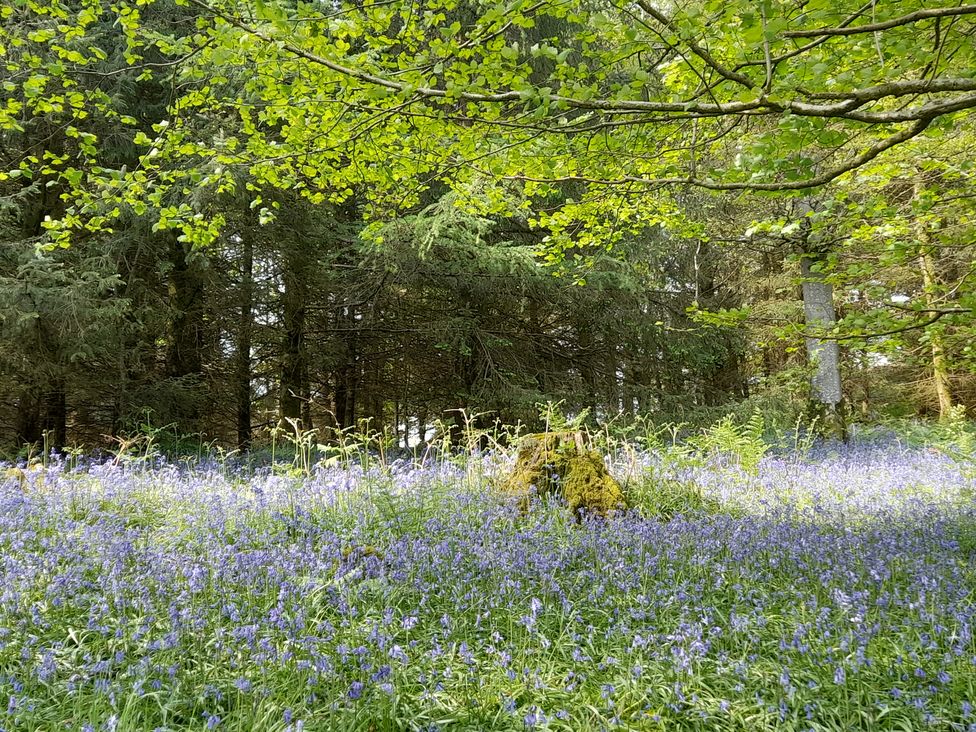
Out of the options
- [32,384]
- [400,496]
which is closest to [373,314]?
[32,384]

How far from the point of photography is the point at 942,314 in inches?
172

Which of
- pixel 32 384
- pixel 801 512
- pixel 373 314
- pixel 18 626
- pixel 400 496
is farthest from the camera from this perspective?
pixel 373 314

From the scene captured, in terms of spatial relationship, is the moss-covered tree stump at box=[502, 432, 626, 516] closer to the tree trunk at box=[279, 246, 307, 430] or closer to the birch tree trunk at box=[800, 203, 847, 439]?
the tree trunk at box=[279, 246, 307, 430]

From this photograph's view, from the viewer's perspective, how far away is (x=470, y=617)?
344 cm

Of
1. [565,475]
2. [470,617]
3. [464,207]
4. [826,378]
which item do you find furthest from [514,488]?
[826,378]

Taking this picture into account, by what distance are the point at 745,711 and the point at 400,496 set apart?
3.39 meters

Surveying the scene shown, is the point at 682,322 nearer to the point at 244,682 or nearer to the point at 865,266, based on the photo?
the point at 865,266

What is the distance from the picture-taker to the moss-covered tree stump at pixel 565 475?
5.75 meters

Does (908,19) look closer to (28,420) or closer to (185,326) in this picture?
(185,326)

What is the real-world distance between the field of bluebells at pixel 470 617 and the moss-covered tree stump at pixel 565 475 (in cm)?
40

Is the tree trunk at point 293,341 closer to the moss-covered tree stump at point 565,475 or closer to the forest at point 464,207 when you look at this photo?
the forest at point 464,207

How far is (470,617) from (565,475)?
2847 millimetres

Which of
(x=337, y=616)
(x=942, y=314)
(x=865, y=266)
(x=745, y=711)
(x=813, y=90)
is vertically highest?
(x=813, y=90)

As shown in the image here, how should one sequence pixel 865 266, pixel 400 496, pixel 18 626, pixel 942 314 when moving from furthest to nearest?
pixel 400 496 < pixel 865 266 < pixel 942 314 < pixel 18 626
